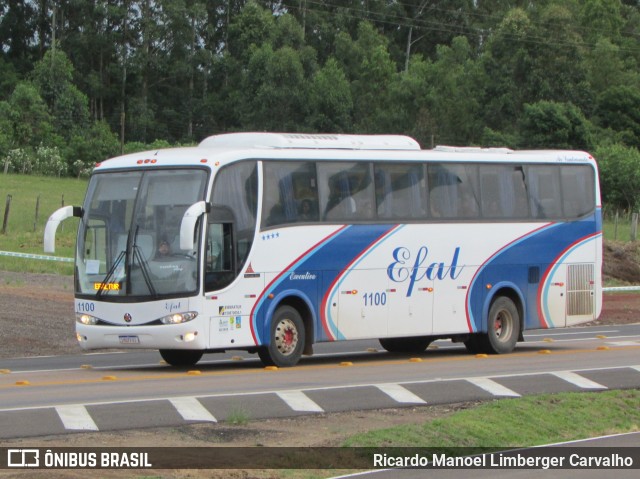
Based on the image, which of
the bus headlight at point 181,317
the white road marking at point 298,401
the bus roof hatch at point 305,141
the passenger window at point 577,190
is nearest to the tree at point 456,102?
the passenger window at point 577,190

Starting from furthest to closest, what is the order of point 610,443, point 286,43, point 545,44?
point 286,43, point 545,44, point 610,443

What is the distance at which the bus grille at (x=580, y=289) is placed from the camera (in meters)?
24.0

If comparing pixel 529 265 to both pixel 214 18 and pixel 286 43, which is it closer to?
pixel 286 43

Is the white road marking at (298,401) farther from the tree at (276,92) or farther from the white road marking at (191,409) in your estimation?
the tree at (276,92)

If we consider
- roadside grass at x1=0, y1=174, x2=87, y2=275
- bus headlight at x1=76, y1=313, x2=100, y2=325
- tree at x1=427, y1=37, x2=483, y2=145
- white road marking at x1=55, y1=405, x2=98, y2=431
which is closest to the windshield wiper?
bus headlight at x1=76, y1=313, x2=100, y2=325

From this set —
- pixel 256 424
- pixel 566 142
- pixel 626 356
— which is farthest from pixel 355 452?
pixel 566 142

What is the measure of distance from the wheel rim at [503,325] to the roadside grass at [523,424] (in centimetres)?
652

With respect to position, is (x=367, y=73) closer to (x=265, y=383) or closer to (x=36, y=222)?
(x=36, y=222)

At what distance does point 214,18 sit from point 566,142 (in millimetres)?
39215

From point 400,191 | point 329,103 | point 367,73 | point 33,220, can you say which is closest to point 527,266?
point 400,191

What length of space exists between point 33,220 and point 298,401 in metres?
35.5

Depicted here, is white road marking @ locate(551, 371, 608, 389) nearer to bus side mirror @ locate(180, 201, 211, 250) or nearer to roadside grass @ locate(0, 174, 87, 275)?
bus side mirror @ locate(180, 201, 211, 250)

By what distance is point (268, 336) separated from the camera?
19.3 m

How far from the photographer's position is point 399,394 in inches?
637
